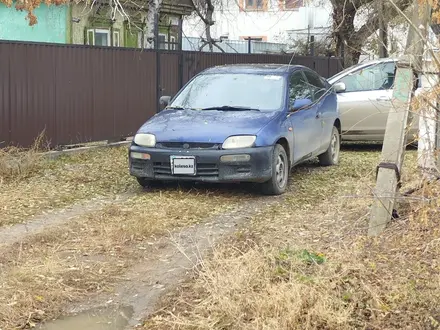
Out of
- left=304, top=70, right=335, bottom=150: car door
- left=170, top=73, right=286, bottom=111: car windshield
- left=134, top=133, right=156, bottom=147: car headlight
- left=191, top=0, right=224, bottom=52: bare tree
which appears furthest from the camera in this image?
left=191, top=0, right=224, bottom=52: bare tree

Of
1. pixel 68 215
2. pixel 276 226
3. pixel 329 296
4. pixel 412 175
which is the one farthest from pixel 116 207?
pixel 329 296

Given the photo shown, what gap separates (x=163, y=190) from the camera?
8352 mm

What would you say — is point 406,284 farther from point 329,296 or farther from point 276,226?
point 276,226

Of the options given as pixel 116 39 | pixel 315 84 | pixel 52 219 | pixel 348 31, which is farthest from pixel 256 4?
pixel 52 219

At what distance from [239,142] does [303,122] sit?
5.22ft

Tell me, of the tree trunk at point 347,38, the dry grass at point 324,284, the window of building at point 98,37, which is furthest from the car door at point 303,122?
the window of building at point 98,37

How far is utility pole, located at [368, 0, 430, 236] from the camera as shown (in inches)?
226

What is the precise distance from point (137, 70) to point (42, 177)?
4767mm

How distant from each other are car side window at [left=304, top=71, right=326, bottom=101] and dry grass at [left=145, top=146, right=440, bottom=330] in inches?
156

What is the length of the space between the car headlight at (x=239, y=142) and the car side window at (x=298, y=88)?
49.9 inches

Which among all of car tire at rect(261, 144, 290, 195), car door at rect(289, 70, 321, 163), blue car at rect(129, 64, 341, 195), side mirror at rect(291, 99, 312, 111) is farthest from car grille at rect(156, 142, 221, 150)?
side mirror at rect(291, 99, 312, 111)

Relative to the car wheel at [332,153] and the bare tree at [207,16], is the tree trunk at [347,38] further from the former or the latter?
Answer: the car wheel at [332,153]

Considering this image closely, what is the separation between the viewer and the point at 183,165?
781 cm

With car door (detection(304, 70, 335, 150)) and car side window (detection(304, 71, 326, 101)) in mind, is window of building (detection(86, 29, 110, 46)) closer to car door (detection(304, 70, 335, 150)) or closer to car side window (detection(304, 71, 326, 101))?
car side window (detection(304, 71, 326, 101))
